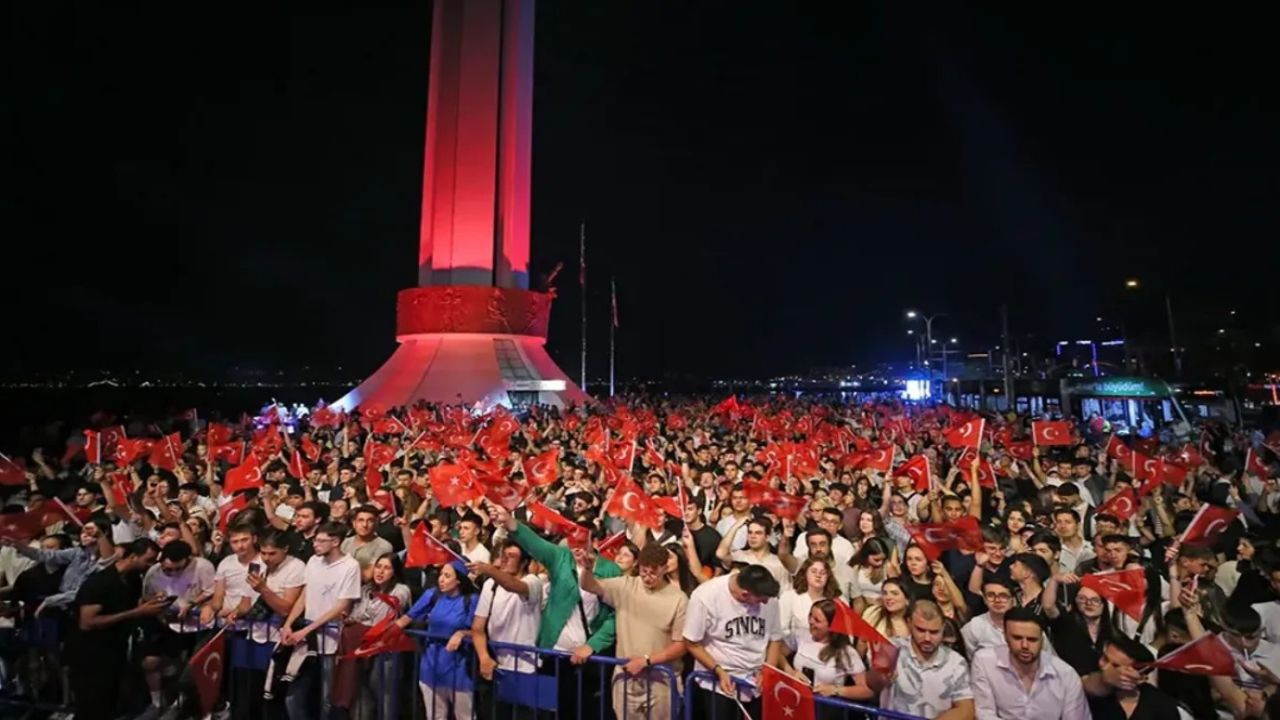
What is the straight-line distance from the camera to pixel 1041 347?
7844 cm

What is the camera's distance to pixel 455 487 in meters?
8.90

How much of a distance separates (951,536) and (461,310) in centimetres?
2849

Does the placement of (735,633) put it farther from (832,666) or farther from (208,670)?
(208,670)

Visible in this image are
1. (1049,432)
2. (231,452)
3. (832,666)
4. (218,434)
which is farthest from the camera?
(218,434)

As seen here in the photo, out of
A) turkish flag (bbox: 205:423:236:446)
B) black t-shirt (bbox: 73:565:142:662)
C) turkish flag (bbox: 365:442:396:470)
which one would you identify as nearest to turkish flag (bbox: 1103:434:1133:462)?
turkish flag (bbox: 365:442:396:470)

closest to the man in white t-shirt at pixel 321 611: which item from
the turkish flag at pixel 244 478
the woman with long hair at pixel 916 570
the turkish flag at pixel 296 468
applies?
the woman with long hair at pixel 916 570

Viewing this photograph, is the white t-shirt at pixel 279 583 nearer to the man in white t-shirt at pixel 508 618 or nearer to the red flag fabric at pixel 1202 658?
the man in white t-shirt at pixel 508 618

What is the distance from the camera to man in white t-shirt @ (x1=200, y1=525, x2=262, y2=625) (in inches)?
240

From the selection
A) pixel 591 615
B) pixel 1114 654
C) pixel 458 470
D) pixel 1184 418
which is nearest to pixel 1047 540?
pixel 1114 654

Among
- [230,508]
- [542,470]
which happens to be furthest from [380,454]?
[230,508]

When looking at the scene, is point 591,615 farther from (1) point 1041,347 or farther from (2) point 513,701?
(1) point 1041,347

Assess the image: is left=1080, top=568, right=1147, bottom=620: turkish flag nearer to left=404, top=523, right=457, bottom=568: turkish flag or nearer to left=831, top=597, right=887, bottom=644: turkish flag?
left=831, top=597, right=887, bottom=644: turkish flag

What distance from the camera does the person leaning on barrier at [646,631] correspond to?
16.5 ft

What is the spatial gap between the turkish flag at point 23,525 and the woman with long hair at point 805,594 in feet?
24.7
